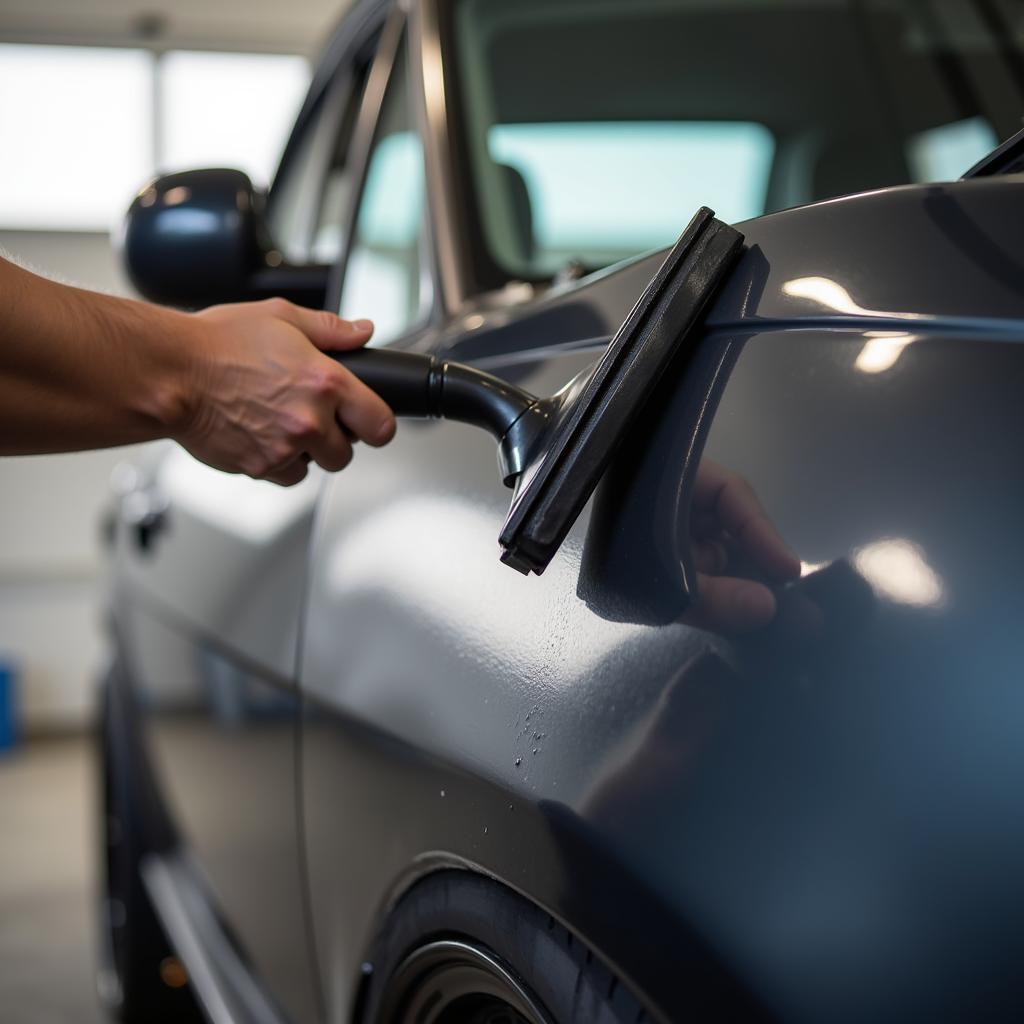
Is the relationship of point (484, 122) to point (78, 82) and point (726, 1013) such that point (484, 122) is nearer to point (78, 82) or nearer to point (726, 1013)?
point (726, 1013)

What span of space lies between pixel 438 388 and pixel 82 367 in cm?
25

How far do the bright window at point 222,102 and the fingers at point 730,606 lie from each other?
259 inches

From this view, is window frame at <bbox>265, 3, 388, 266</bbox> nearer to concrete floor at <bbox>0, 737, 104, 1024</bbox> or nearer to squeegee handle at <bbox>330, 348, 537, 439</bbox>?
squeegee handle at <bbox>330, 348, 537, 439</bbox>

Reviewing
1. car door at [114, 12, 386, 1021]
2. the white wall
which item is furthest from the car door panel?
the white wall

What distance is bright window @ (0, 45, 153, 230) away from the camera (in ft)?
22.3

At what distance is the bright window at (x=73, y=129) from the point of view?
681cm

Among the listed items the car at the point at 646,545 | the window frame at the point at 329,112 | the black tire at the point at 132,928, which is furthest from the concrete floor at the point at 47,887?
the window frame at the point at 329,112

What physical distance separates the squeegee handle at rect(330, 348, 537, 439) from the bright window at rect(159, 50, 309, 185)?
20.4 feet

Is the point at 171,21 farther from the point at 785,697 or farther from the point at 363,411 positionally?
the point at 785,697

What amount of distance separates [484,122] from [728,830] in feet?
3.08

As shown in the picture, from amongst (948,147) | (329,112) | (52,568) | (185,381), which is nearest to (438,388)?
(185,381)

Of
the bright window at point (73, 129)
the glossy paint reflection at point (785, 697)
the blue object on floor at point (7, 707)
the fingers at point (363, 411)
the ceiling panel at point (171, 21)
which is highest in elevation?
the ceiling panel at point (171, 21)

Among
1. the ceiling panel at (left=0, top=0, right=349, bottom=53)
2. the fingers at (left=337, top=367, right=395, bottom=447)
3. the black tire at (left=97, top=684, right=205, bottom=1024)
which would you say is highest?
the ceiling panel at (left=0, top=0, right=349, bottom=53)

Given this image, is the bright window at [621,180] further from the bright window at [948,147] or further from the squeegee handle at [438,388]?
the squeegee handle at [438,388]
